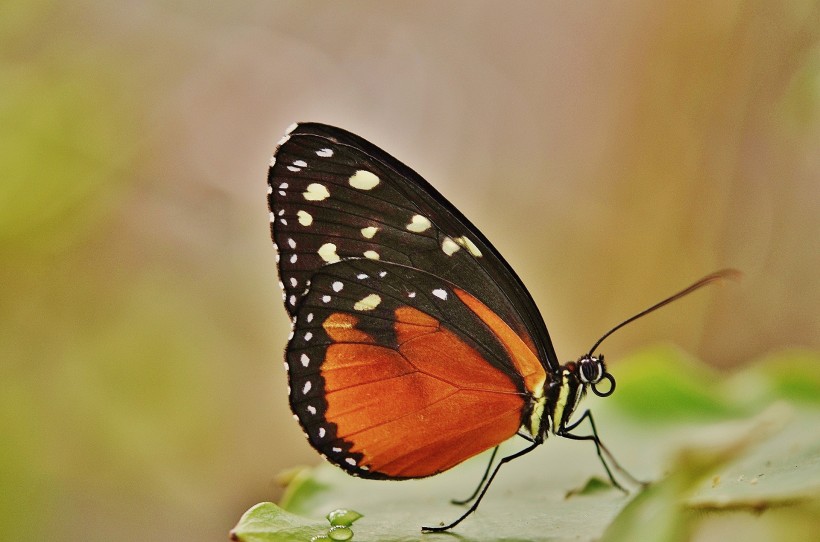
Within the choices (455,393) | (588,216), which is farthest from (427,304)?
(588,216)

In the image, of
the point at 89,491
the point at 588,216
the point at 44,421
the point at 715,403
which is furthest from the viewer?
the point at 588,216

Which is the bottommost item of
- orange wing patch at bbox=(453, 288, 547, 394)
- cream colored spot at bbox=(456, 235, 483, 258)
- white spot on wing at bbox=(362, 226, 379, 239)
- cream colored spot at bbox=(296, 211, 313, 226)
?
orange wing patch at bbox=(453, 288, 547, 394)

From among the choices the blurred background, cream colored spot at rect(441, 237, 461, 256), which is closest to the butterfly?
cream colored spot at rect(441, 237, 461, 256)

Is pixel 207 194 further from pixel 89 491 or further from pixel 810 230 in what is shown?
pixel 810 230

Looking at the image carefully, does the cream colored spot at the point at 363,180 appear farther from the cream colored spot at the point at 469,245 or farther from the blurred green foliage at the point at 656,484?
the blurred green foliage at the point at 656,484

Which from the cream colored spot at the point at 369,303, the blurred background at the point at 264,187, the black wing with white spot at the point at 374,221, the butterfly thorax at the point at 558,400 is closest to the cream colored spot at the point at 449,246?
the black wing with white spot at the point at 374,221

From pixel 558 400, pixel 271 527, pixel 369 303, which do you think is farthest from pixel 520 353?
pixel 271 527

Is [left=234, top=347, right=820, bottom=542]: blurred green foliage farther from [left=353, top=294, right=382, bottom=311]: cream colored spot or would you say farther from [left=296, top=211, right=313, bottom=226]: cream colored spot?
[left=296, top=211, right=313, bottom=226]: cream colored spot
